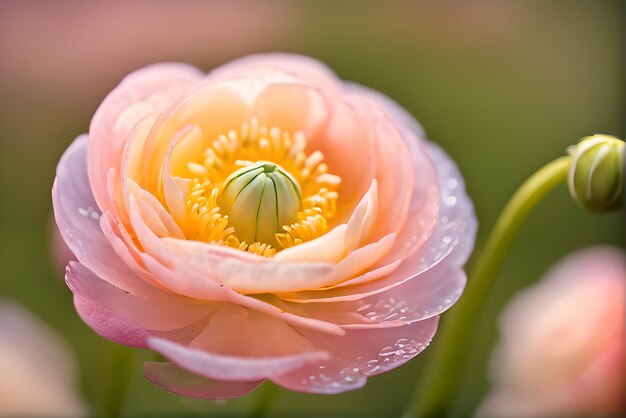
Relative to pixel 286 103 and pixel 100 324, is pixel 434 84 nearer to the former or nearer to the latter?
pixel 286 103

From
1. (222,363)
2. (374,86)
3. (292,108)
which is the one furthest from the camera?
(374,86)

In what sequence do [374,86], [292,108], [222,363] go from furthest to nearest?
[374,86] < [292,108] < [222,363]

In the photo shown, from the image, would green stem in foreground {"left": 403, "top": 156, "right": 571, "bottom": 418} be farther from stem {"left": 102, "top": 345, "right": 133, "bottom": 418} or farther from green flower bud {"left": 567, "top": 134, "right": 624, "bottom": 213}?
stem {"left": 102, "top": 345, "right": 133, "bottom": 418}

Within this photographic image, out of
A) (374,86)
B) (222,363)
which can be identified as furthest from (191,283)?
(374,86)

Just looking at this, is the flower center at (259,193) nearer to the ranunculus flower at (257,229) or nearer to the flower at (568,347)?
the ranunculus flower at (257,229)

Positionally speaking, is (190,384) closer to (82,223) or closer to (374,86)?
(82,223)

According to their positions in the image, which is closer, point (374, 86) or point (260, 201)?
point (260, 201)

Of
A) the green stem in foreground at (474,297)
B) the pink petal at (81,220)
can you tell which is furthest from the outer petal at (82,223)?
the green stem in foreground at (474,297)

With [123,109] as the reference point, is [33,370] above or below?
below

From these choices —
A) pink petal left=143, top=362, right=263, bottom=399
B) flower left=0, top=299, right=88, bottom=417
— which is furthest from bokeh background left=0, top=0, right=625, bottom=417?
pink petal left=143, top=362, right=263, bottom=399
